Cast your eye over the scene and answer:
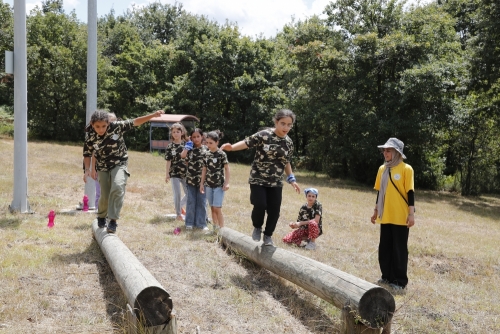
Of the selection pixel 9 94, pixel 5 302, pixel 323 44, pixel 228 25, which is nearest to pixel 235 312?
pixel 5 302

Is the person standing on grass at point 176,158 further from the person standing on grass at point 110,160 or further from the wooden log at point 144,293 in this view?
the wooden log at point 144,293

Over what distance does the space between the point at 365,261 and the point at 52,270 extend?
185 inches

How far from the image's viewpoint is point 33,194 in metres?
12.3

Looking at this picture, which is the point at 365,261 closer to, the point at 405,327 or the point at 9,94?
the point at 405,327

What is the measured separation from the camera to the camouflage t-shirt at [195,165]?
9086 mm

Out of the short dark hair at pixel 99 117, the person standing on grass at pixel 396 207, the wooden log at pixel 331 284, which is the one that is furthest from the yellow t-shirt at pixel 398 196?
the short dark hair at pixel 99 117

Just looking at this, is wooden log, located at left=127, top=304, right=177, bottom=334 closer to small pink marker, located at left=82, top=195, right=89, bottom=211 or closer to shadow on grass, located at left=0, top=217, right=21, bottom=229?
shadow on grass, located at left=0, top=217, right=21, bottom=229

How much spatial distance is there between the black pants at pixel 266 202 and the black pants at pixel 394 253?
145 centimetres

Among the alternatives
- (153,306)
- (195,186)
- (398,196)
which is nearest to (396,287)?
(398,196)

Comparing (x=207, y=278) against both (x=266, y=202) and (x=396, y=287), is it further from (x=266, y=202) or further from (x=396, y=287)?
(x=396, y=287)

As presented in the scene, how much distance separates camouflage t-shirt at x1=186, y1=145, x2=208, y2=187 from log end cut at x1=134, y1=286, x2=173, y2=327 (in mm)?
4980

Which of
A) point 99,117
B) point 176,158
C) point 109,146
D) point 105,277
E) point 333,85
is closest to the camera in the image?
point 105,277

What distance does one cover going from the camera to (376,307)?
4410 millimetres

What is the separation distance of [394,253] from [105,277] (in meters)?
3.59
